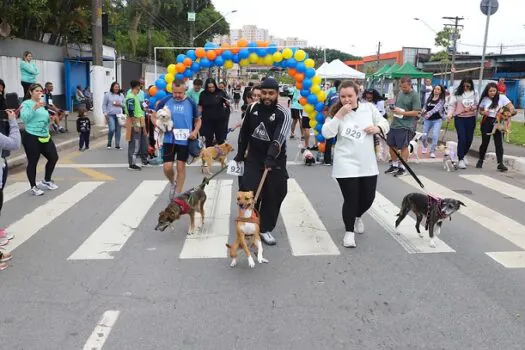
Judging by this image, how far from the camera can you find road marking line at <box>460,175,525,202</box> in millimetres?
8383

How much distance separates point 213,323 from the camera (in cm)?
375

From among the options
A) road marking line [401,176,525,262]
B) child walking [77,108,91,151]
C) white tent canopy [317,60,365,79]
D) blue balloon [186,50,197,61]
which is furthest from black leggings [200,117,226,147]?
white tent canopy [317,60,365,79]

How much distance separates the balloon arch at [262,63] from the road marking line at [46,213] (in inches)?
174

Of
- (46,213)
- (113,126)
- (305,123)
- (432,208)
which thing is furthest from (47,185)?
(305,123)

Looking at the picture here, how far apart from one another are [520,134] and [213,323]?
53.7 feet

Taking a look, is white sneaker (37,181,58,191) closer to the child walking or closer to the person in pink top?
the child walking

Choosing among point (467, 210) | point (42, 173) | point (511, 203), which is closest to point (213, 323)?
point (467, 210)

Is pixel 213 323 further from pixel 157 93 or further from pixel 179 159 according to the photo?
pixel 157 93

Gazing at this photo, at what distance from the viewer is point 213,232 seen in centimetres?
612

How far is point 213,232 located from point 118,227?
1213 millimetres

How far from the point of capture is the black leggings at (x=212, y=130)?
10.4 meters

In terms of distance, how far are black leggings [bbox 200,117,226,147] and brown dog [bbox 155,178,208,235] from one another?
14.3 ft

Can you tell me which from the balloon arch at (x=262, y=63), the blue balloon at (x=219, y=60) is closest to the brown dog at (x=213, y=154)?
the balloon arch at (x=262, y=63)

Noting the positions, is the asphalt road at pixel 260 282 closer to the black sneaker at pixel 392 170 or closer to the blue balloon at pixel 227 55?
the black sneaker at pixel 392 170
